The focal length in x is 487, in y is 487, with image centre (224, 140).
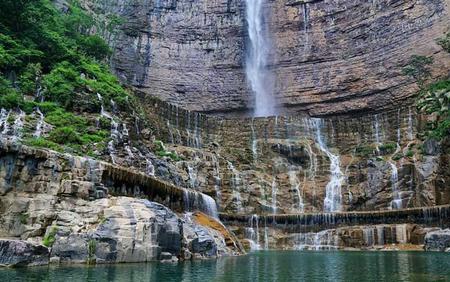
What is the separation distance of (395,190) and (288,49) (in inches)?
935

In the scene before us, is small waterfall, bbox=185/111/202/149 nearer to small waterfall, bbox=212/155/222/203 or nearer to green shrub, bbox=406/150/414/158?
small waterfall, bbox=212/155/222/203

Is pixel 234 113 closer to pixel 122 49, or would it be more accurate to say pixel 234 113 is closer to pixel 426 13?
pixel 122 49

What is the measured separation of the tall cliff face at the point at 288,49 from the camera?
45.1m

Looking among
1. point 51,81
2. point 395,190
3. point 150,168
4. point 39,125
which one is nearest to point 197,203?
point 150,168

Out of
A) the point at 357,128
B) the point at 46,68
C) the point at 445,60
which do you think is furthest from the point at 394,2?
the point at 46,68

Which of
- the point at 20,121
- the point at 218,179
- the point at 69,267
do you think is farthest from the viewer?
the point at 218,179

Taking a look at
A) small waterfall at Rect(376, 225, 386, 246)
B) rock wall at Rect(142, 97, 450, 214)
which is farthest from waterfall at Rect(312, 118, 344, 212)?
small waterfall at Rect(376, 225, 386, 246)

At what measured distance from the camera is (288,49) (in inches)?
2047

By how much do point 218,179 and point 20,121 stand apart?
45.6 ft

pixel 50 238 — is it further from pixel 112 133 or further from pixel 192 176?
pixel 192 176

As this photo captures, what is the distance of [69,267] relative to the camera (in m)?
13.1

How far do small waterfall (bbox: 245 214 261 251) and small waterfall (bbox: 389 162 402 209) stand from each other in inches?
382

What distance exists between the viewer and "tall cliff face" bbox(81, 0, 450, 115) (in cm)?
4509

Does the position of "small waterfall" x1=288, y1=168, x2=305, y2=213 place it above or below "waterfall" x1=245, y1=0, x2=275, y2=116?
below
